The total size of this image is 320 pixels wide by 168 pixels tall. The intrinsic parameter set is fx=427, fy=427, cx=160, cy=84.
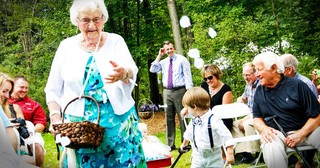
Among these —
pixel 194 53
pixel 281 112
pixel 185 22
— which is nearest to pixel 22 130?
pixel 281 112

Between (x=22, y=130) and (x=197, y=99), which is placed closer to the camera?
(x=197, y=99)

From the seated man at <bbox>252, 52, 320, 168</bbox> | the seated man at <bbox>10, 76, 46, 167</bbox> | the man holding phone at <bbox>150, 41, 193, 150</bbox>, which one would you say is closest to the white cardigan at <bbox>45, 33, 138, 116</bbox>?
the seated man at <bbox>252, 52, 320, 168</bbox>

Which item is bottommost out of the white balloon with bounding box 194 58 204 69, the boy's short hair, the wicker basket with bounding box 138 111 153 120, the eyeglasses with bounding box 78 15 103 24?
the wicker basket with bounding box 138 111 153 120

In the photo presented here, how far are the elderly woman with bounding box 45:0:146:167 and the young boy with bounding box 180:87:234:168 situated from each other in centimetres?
89

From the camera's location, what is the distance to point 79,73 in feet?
5.23

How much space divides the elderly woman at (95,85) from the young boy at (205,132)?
89 cm

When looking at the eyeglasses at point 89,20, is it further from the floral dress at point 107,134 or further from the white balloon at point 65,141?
the white balloon at point 65,141

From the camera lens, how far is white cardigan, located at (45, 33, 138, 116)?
5.25 ft

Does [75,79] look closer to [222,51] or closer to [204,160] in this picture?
[204,160]

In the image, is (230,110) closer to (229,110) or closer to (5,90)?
(229,110)

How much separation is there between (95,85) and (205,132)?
3.55ft

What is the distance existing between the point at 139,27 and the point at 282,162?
23.2 ft

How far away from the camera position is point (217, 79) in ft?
12.4

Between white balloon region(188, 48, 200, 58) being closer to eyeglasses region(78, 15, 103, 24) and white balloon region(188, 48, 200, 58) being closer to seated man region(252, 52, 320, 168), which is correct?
seated man region(252, 52, 320, 168)
